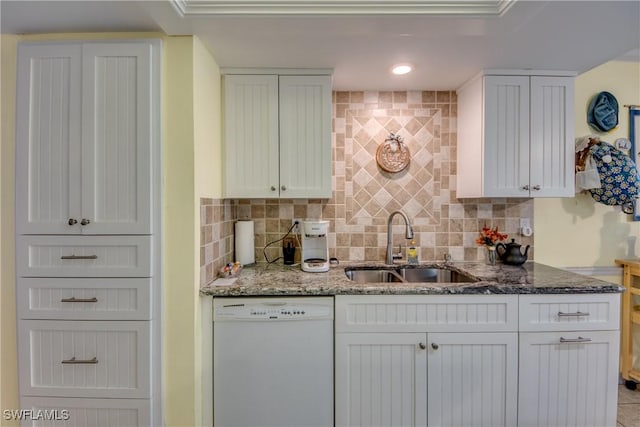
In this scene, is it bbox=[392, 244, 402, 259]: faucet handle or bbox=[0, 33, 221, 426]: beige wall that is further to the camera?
bbox=[392, 244, 402, 259]: faucet handle

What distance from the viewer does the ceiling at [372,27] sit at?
134 cm

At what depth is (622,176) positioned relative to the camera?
6.90ft

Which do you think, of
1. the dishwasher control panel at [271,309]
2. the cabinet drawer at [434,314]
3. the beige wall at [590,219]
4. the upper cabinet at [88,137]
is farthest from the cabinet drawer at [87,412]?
the beige wall at [590,219]

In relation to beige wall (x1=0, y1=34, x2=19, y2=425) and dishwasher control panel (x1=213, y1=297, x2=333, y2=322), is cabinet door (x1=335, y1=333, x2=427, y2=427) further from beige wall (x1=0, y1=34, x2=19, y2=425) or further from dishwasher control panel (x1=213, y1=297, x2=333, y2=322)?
beige wall (x1=0, y1=34, x2=19, y2=425)

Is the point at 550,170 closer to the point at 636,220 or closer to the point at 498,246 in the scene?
the point at 498,246

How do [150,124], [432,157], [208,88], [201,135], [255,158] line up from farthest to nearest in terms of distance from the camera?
[432,157] < [255,158] < [208,88] < [201,135] < [150,124]

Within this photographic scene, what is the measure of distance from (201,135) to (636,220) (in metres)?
3.14

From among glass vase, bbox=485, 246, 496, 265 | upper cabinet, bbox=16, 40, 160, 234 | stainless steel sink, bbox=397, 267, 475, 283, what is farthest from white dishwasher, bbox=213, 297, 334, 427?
glass vase, bbox=485, 246, 496, 265

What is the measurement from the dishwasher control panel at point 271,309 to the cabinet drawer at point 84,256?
407 millimetres

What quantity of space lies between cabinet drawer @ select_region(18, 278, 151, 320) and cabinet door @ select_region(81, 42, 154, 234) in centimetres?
26

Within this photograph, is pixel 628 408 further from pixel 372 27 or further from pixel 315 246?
pixel 372 27

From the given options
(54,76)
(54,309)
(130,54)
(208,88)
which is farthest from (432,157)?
(54,309)

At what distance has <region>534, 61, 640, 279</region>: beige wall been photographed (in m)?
2.36

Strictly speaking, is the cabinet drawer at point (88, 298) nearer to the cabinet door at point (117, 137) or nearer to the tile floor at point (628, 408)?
the cabinet door at point (117, 137)
